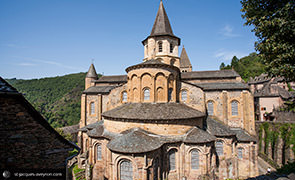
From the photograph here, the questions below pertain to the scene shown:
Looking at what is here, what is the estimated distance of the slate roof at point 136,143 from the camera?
34.8 feet

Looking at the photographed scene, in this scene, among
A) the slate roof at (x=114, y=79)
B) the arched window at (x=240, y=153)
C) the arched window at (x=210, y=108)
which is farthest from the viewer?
the slate roof at (x=114, y=79)

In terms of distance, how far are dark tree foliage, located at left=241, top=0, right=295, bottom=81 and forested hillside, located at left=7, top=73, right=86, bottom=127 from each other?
208 feet

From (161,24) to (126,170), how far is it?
22.3m

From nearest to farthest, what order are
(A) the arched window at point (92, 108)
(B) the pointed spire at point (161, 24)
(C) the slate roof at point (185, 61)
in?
(B) the pointed spire at point (161, 24)
(A) the arched window at point (92, 108)
(C) the slate roof at point (185, 61)

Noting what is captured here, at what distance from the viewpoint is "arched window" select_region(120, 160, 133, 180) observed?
10750mm

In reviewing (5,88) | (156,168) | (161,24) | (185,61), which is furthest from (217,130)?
(185,61)

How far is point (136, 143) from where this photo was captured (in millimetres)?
10992

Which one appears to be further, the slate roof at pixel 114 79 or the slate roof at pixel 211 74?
the slate roof at pixel 114 79

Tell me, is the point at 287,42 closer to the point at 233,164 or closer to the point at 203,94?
the point at 203,94

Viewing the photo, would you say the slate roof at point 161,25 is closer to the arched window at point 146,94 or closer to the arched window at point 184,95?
the arched window at point 184,95

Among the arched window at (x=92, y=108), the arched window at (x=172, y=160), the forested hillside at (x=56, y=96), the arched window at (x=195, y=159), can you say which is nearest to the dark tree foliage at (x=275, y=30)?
the arched window at (x=195, y=159)

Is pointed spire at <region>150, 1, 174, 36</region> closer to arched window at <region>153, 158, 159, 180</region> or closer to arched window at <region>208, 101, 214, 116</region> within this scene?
arched window at <region>208, 101, 214, 116</region>

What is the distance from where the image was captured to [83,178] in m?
15.5

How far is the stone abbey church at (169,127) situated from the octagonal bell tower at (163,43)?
0.52 ft
